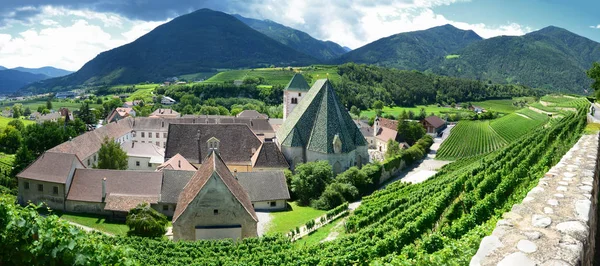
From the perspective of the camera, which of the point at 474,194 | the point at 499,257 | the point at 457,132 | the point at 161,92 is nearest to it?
the point at 499,257

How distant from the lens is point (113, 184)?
36.5 meters

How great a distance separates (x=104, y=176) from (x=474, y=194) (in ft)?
103

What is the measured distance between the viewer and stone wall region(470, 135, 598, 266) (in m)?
6.46

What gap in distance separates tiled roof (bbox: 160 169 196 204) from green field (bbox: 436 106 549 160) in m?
40.9

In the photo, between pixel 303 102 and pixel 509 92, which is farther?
pixel 509 92

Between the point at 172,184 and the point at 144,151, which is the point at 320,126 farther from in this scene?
the point at 144,151

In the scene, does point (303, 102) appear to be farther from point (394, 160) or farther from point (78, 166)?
point (78, 166)

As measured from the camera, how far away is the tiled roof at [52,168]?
120 ft

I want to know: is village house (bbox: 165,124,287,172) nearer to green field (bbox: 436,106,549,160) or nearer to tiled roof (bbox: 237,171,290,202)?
tiled roof (bbox: 237,171,290,202)

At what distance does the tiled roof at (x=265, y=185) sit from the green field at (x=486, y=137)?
1258 inches

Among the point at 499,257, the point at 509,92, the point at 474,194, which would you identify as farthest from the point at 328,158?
the point at 509,92

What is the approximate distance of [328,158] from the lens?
46.1 m

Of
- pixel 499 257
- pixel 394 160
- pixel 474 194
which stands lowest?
pixel 394 160

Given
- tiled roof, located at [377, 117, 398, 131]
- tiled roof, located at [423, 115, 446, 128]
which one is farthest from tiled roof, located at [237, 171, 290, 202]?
tiled roof, located at [423, 115, 446, 128]
